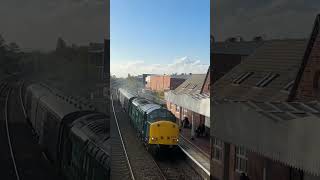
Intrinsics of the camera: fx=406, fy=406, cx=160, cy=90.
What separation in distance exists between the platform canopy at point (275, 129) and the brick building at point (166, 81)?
3.18 feet

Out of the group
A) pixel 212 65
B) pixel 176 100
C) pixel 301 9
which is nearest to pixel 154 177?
pixel 176 100

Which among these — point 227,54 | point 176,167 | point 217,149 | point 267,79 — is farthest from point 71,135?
point 176,167

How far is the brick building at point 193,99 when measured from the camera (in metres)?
3.26

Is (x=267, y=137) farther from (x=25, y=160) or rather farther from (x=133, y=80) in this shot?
(x=133, y=80)

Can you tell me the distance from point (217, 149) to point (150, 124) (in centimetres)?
432

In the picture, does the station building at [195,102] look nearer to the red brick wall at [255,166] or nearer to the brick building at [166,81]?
the brick building at [166,81]

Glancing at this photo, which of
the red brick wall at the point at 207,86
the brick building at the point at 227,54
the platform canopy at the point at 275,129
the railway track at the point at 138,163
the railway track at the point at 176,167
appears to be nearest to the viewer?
the platform canopy at the point at 275,129

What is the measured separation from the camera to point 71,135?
2332 mm

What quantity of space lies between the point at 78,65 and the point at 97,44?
0.16m

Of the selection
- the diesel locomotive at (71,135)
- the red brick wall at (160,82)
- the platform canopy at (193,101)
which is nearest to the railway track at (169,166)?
the red brick wall at (160,82)

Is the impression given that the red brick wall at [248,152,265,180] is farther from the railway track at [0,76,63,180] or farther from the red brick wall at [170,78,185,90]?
the railway track at [0,76,63,180]

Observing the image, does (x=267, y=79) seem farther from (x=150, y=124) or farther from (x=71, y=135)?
(x=150, y=124)

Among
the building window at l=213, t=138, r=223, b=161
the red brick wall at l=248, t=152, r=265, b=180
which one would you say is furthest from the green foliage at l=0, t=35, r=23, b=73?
the red brick wall at l=248, t=152, r=265, b=180

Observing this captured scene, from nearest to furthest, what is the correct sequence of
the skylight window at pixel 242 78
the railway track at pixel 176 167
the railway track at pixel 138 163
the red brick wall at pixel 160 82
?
the skylight window at pixel 242 78
the red brick wall at pixel 160 82
the railway track at pixel 176 167
the railway track at pixel 138 163
